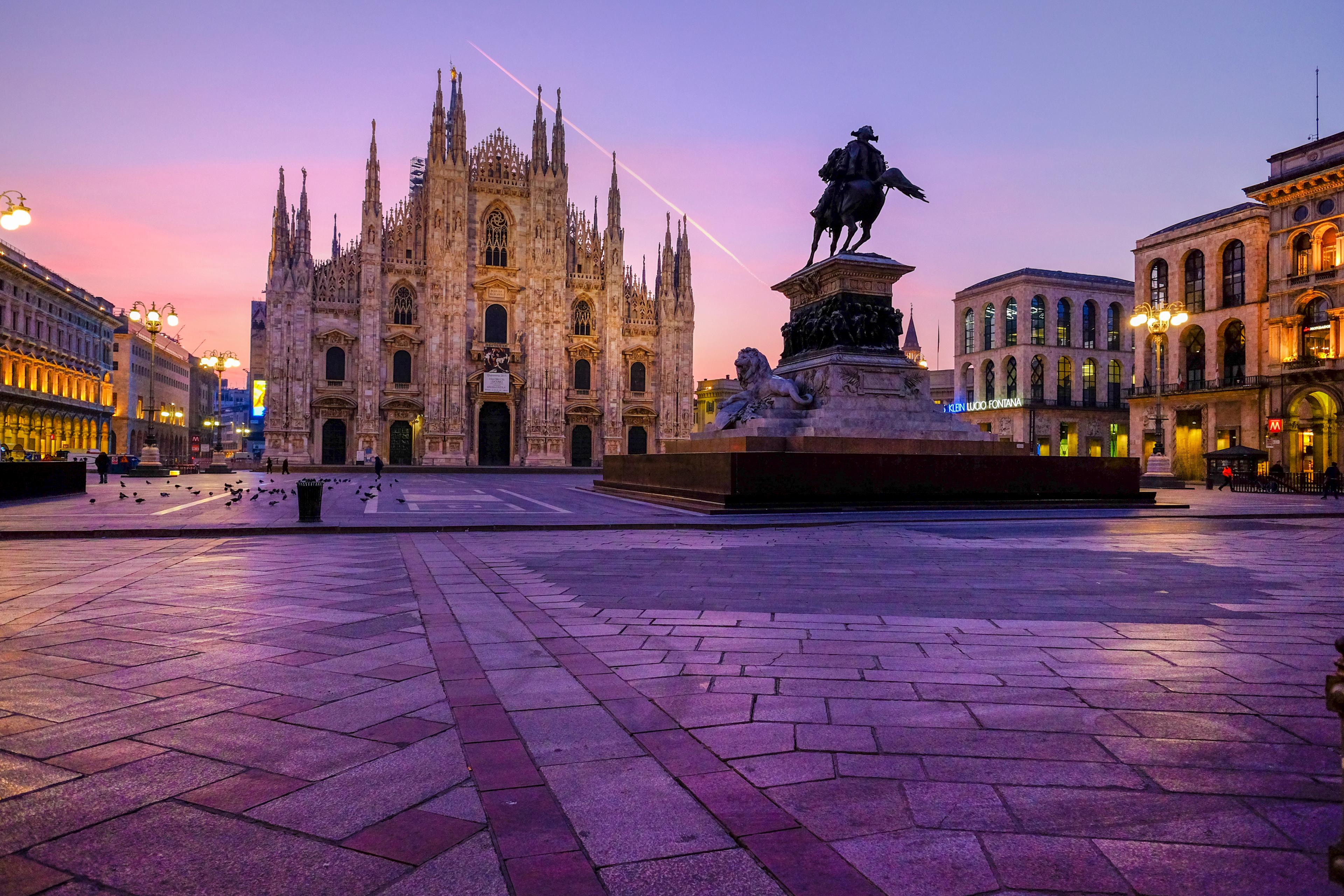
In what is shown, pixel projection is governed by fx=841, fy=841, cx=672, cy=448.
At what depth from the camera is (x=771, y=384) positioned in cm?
1878

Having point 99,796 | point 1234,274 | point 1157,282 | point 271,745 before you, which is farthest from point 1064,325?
point 99,796

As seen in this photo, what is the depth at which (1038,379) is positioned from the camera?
62.1 meters

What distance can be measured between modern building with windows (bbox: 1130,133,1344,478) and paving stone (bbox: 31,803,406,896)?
1607 inches

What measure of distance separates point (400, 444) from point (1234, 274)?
48504 millimetres

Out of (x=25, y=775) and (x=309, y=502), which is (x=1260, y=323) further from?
(x=25, y=775)

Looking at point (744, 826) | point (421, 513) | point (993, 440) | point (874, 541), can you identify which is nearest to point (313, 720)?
point (744, 826)

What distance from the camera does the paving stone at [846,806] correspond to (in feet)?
8.51

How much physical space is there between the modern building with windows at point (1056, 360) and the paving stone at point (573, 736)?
6227 cm

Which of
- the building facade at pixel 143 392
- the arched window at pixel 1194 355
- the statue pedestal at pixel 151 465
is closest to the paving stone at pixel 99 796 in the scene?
the statue pedestal at pixel 151 465

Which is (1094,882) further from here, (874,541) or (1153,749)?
(874,541)

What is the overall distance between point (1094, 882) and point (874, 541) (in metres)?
9.31

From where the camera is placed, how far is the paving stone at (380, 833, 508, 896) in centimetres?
→ 222

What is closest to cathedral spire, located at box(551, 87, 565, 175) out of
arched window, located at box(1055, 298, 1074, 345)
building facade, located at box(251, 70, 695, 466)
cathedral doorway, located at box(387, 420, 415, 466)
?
building facade, located at box(251, 70, 695, 466)

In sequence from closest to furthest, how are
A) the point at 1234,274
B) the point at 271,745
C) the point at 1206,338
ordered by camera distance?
the point at 271,745, the point at 1234,274, the point at 1206,338
